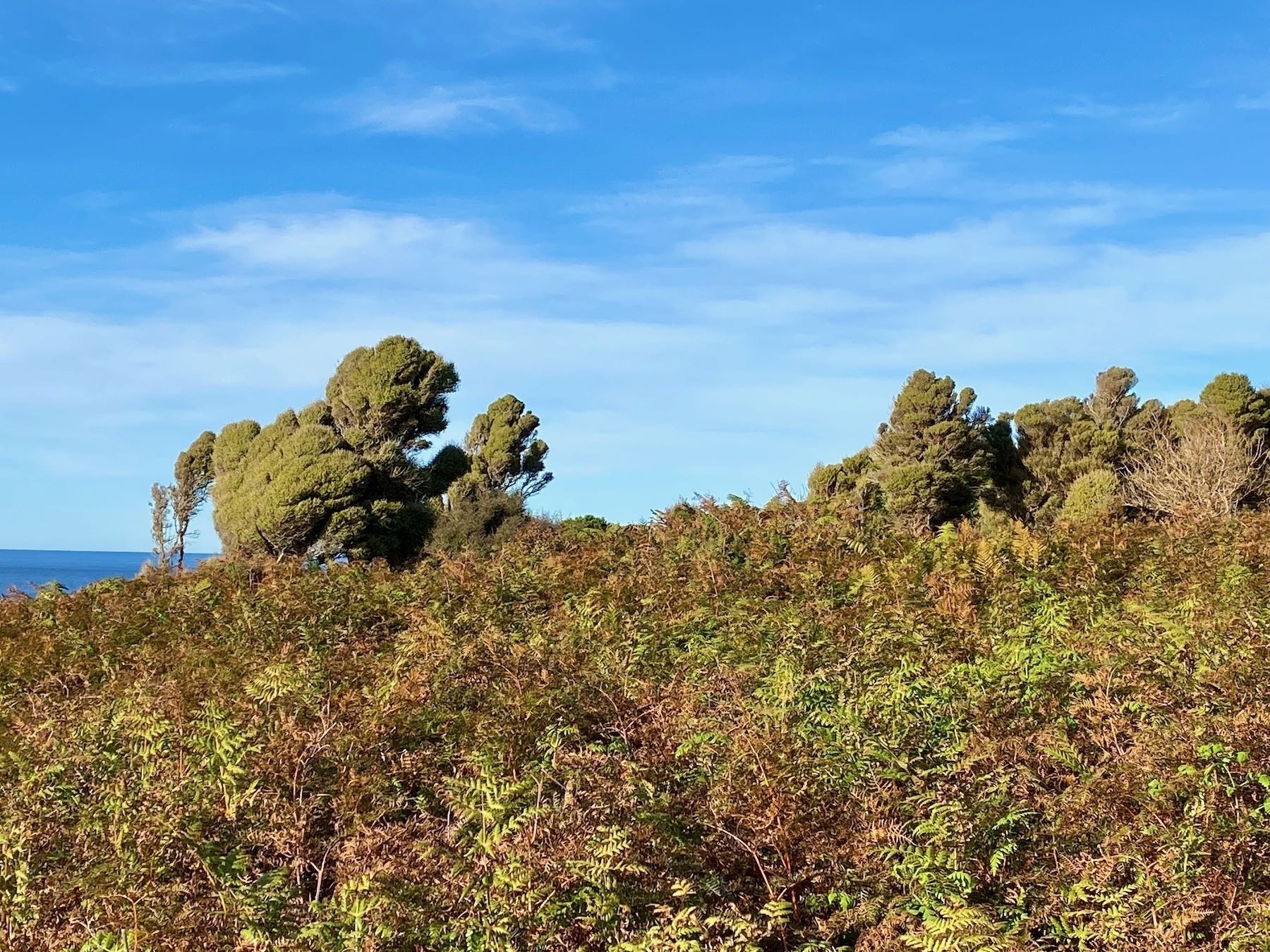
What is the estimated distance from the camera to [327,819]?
3.90 m

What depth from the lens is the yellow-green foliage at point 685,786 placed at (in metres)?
2.97

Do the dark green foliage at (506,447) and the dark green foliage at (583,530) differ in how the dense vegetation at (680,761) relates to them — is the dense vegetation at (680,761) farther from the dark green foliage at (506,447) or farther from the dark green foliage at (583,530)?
the dark green foliage at (506,447)

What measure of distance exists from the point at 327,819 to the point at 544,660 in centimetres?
133

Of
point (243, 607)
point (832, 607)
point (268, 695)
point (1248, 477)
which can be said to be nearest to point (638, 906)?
point (268, 695)

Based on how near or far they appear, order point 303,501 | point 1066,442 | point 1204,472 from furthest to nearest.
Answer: point 1066,442
point 303,501
point 1204,472

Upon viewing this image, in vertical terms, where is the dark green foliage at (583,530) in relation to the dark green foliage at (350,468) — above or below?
below

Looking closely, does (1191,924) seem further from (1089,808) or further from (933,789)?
(933,789)

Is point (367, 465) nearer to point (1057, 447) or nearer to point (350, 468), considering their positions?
point (350, 468)

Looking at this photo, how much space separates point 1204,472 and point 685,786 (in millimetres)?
19885

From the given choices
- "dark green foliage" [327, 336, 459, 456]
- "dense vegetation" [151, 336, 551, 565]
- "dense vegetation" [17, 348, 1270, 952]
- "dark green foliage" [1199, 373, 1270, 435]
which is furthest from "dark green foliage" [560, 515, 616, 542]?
"dark green foliage" [1199, 373, 1270, 435]

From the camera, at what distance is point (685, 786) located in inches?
149

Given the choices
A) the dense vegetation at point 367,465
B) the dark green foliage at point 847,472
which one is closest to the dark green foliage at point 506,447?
the dense vegetation at point 367,465

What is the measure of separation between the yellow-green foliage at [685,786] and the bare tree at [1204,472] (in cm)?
1416

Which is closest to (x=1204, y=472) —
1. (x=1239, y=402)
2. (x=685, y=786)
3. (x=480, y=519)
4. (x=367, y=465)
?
(x=1239, y=402)
